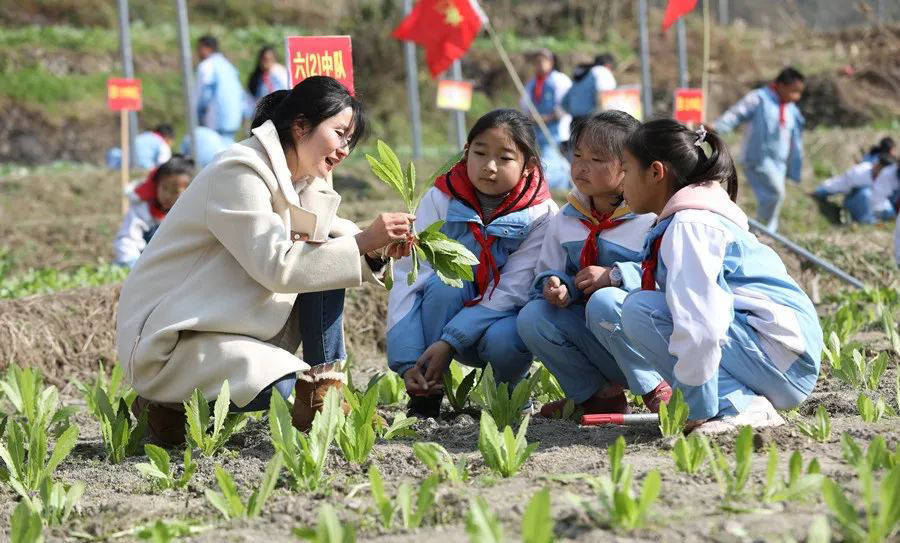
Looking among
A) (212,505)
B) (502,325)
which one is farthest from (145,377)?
(502,325)

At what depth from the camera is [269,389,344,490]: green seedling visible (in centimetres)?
287

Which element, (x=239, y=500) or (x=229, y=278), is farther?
(x=229, y=278)

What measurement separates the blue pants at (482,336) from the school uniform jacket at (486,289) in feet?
0.10

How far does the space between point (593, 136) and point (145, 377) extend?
1497 mm

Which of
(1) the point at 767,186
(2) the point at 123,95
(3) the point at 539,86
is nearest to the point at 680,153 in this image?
(2) the point at 123,95

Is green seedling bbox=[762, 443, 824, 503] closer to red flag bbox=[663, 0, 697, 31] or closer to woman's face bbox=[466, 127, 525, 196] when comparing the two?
woman's face bbox=[466, 127, 525, 196]

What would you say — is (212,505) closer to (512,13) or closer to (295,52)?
(295,52)

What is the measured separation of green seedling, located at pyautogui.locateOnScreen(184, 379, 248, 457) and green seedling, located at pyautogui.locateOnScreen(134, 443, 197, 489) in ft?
0.60

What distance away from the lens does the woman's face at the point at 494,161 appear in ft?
12.7

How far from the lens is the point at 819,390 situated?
405 cm

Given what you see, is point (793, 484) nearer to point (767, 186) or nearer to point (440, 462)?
point (440, 462)

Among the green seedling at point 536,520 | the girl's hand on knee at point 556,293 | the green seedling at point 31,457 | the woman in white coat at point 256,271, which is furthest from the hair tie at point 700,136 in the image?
the green seedling at point 31,457

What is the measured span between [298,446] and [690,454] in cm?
92

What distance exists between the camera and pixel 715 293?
3064mm
